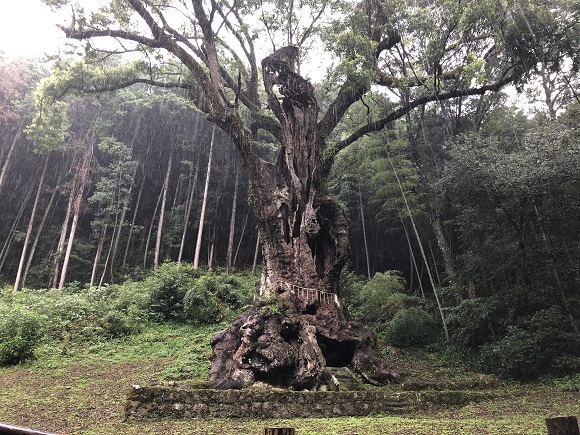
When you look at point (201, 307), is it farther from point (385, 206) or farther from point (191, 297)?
point (385, 206)

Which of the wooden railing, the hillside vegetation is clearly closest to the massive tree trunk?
the wooden railing

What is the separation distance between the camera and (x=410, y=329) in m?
11.0

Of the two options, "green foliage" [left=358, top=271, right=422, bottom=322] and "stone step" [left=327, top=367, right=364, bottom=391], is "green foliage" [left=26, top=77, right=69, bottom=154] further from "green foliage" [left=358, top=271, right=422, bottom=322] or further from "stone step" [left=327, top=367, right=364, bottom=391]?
"green foliage" [left=358, top=271, right=422, bottom=322]

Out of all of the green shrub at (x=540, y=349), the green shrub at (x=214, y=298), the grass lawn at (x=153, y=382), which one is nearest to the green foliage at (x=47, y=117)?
the green shrub at (x=214, y=298)

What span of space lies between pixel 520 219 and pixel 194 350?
27.8 ft

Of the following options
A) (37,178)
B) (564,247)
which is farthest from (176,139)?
(564,247)

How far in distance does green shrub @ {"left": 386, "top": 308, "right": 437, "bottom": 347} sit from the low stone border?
4.91 metres

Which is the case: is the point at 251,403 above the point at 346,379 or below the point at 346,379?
below

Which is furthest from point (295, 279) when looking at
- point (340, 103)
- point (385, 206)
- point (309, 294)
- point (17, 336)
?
point (385, 206)

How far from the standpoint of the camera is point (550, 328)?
7.95 metres

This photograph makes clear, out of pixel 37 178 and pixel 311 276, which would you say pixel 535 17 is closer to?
pixel 311 276

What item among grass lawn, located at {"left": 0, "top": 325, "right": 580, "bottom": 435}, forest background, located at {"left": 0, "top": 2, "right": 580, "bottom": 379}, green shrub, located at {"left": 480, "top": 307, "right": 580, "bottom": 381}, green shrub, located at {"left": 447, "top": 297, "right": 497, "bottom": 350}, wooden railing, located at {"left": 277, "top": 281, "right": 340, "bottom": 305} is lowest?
grass lawn, located at {"left": 0, "top": 325, "right": 580, "bottom": 435}

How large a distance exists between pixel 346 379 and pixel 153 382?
11.7 ft

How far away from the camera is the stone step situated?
6.99m
